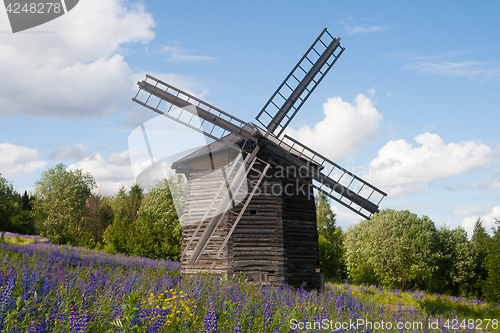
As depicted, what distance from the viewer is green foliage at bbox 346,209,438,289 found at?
28891 mm

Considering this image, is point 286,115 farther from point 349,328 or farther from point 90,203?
point 90,203

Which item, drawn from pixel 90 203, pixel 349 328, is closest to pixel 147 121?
pixel 349 328

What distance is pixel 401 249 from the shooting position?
2941 centimetres

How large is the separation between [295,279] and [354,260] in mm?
23343

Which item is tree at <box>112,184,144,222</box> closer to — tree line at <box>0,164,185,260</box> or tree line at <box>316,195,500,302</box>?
tree line at <box>0,164,185,260</box>

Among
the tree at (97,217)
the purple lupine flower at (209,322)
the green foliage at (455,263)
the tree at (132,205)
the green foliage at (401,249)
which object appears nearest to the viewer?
the purple lupine flower at (209,322)

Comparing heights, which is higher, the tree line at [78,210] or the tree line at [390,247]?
the tree line at [78,210]

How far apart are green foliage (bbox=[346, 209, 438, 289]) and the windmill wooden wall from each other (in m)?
16.7

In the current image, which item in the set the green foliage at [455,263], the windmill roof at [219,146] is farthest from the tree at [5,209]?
the green foliage at [455,263]

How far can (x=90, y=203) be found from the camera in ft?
166

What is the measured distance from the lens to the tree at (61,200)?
48312 mm

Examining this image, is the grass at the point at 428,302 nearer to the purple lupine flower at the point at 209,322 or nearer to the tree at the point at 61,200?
the purple lupine flower at the point at 209,322

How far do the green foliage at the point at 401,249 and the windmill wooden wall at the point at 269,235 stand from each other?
1673 centimetres

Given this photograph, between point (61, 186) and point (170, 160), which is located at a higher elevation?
point (61, 186)
